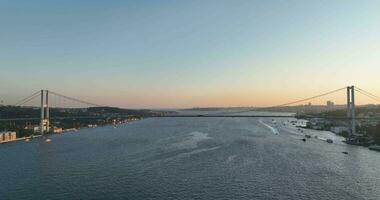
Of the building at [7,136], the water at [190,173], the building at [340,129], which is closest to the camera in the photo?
the water at [190,173]

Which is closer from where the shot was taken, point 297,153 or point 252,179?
point 252,179

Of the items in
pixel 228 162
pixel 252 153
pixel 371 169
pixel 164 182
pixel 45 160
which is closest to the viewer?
pixel 164 182

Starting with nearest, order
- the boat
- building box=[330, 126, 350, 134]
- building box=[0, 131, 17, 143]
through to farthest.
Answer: the boat, building box=[0, 131, 17, 143], building box=[330, 126, 350, 134]

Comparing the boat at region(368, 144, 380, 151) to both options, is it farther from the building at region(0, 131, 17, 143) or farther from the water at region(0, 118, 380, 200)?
the building at region(0, 131, 17, 143)

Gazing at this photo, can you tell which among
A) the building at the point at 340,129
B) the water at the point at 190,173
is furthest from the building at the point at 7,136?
the building at the point at 340,129

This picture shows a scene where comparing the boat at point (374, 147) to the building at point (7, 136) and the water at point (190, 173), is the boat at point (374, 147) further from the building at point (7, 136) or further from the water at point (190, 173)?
the building at point (7, 136)

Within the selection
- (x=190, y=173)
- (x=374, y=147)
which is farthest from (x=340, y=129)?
(x=190, y=173)

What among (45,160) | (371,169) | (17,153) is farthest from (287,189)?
(17,153)

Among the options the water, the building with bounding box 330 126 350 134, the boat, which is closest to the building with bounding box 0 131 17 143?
the water

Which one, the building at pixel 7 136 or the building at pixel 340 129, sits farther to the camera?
the building at pixel 340 129

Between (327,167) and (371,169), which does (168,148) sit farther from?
(371,169)

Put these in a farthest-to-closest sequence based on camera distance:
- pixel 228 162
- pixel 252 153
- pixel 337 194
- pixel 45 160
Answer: pixel 252 153, pixel 45 160, pixel 228 162, pixel 337 194
